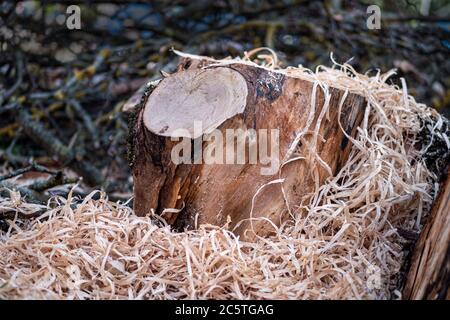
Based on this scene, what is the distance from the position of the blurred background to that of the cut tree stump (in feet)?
5.12

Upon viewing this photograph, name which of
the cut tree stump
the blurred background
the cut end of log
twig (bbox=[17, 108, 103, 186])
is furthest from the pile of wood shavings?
the blurred background

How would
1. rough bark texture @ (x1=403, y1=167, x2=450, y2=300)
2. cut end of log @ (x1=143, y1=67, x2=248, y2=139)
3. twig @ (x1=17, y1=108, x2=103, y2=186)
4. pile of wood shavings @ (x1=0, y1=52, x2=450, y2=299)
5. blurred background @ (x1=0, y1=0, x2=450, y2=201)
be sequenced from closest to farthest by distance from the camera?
rough bark texture @ (x1=403, y1=167, x2=450, y2=300) → pile of wood shavings @ (x1=0, y1=52, x2=450, y2=299) → cut end of log @ (x1=143, y1=67, x2=248, y2=139) → twig @ (x1=17, y1=108, x2=103, y2=186) → blurred background @ (x1=0, y1=0, x2=450, y2=201)

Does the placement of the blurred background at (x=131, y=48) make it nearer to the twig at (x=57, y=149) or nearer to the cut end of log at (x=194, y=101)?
the twig at (x=57, y=149)

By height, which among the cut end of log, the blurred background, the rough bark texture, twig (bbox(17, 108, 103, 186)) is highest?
the cut end of log

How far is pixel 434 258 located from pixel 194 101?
0.70 metres

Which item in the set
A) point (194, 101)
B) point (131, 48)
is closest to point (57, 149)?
point (131, 48)

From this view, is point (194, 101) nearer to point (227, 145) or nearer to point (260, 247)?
point (227, 145)

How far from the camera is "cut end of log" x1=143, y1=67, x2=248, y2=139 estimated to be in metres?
1.39

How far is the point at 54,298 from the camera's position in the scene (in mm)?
1191

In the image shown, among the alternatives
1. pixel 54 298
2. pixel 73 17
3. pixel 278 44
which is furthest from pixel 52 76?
pixel 54 298

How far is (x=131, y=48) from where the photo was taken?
11.6 feet

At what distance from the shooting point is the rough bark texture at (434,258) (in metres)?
1.12

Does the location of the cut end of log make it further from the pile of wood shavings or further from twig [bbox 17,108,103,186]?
twig [bbox 17,108,103,186]

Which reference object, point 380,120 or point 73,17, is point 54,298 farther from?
point 73,17
